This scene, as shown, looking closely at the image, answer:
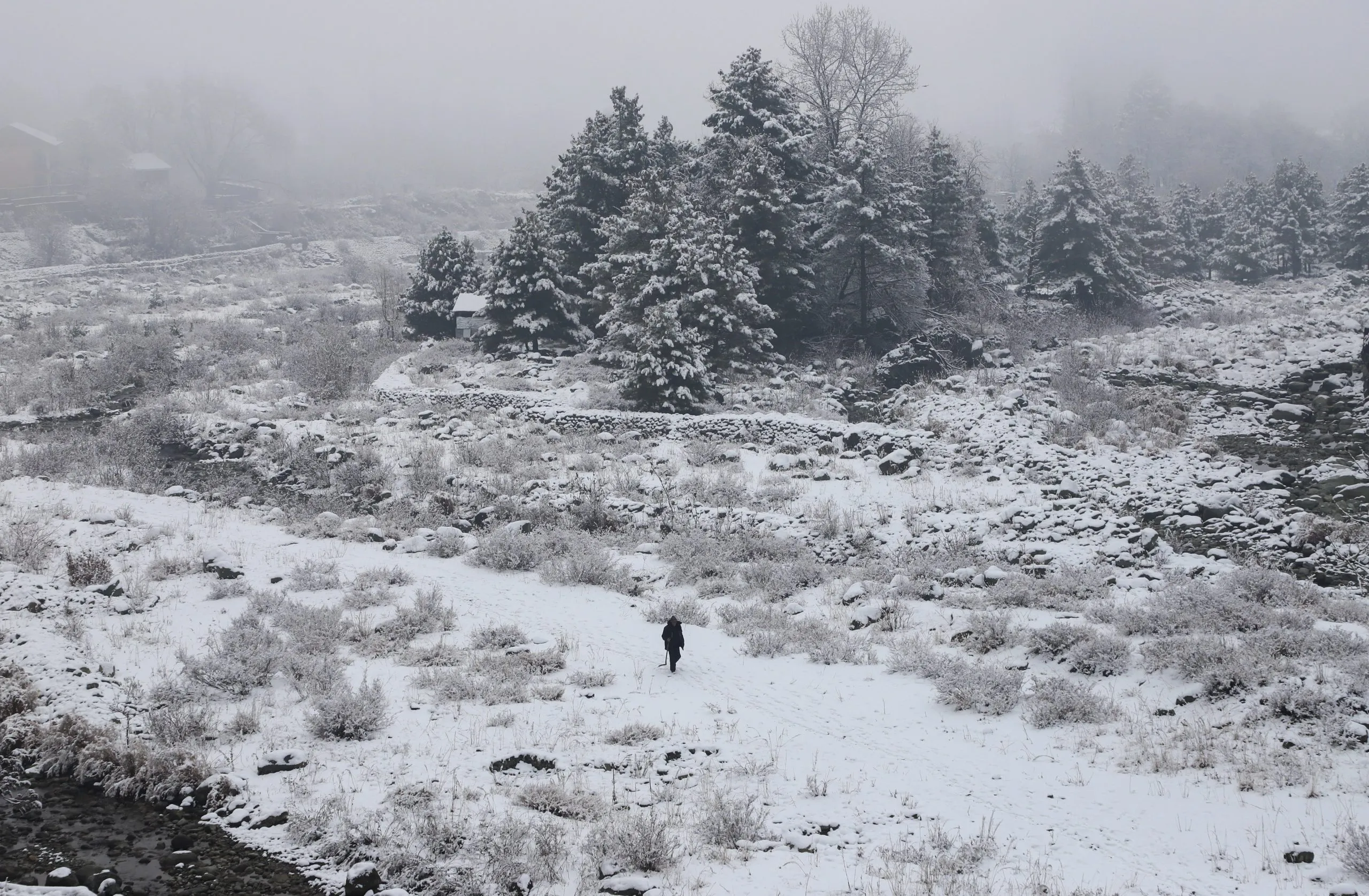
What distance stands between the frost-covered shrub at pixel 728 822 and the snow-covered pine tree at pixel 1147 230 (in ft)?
151

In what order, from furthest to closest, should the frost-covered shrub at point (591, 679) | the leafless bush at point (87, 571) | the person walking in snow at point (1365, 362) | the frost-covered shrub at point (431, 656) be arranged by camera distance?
the person walking in snow at point (1365, 362), the leafless bush at point (87, 571), the frost-covered shrub at point (431, 656), the frost-covered shrub at point (591, 679)

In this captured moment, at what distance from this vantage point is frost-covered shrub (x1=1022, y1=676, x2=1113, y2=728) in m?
8.78

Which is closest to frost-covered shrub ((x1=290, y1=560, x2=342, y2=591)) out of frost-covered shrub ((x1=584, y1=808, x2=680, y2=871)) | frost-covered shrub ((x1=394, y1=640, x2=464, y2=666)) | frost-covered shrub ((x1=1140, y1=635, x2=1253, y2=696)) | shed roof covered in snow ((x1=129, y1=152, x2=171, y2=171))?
frost-covered shrub ((x1=394, y1=640, x2=464, y2=666))

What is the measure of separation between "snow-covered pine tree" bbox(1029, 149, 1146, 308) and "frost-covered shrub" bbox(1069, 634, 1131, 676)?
105ft

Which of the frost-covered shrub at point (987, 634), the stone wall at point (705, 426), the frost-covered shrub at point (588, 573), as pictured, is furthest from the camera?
the stone wall at point (705, 426)

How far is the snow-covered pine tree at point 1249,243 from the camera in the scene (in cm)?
5203

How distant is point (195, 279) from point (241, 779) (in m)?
61.2

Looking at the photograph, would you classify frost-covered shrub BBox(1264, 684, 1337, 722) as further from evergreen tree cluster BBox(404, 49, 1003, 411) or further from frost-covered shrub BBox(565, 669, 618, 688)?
evergreen tree cluster BBox(404, 49, 1003, 411)

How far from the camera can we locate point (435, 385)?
2894cm

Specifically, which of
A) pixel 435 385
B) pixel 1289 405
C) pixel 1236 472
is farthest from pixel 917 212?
pixel 435 385

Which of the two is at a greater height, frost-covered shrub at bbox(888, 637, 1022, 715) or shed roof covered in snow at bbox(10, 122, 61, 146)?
shed roof covered in snow at bbox(10, 122, 61, 146)

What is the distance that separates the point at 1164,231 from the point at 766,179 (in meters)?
33.1

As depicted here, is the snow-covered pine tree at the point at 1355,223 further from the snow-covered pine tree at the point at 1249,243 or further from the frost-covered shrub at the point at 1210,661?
the frost-covered shrub at the point at 1210,661

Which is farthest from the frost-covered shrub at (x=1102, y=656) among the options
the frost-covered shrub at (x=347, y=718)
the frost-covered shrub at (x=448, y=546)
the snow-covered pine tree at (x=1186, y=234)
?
the snow-covered pine tree at (x=1186, y=234)
